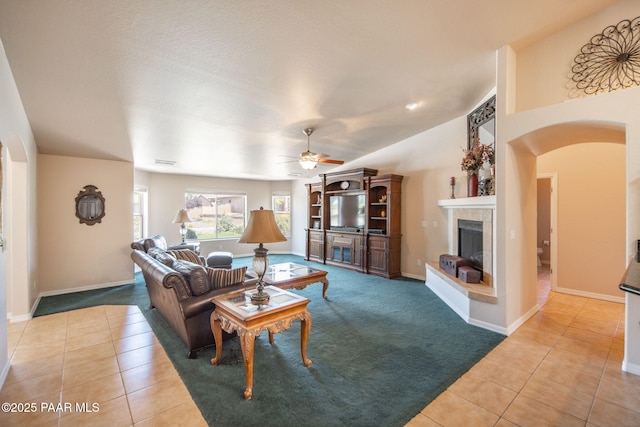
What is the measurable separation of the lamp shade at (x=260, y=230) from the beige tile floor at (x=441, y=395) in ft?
4.26

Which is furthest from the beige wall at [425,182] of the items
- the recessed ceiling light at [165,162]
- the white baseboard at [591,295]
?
the recessed ceiling light at [165,162]

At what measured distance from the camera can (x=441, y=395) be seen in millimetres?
2094

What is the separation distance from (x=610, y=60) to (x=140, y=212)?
853 centimetres

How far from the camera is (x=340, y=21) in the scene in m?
2.12

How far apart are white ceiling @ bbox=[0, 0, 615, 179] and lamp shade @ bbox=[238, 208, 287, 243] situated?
141cm

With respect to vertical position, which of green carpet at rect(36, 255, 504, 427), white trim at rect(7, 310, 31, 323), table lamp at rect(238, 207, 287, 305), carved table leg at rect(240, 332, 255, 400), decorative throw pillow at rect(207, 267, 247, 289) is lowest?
green carpet at rect(36, 255, 504, 427)

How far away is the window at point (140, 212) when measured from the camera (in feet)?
22.0

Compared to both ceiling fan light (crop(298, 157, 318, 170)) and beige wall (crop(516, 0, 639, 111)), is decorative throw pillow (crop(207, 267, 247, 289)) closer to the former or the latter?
ceiling fan light (crop(298, 157, 318, 170))

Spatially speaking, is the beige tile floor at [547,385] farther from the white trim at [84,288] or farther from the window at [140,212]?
the window at [140,212]

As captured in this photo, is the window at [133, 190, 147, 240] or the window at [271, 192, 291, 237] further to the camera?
the window at [271, 192, 291, 237]

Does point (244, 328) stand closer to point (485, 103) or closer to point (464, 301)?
point (464, 301)

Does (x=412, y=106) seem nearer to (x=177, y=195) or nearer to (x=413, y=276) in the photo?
(x=413, y=276)

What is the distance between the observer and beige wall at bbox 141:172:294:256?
23.7ft

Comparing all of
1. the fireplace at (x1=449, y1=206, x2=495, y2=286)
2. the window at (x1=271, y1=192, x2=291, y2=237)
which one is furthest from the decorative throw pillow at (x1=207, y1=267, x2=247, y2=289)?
the window at (x1=271, y1=192, x2=291, y2=237)
